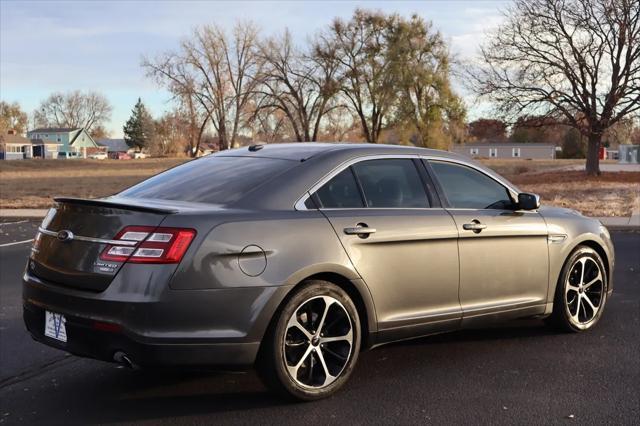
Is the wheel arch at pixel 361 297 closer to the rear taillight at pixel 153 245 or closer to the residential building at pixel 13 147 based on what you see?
the rear taillight at pixel 153 245

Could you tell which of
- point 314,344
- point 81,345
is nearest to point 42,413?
point 81,345

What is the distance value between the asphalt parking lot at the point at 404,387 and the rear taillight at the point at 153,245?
945mm

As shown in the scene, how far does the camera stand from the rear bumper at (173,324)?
3.80m

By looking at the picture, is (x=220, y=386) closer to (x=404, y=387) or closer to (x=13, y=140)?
(x=404, y=387)

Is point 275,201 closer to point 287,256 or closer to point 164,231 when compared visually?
point 287,256

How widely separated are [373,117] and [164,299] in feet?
A: 177

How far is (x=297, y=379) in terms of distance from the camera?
4238 mm

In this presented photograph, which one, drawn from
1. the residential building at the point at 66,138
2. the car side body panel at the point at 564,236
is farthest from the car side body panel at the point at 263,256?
the residential building at the point at 66,138

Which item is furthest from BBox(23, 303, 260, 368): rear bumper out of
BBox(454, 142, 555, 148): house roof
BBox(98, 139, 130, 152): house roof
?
BBox(98, 139, 130, 152): house roof

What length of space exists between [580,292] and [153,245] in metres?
3.73

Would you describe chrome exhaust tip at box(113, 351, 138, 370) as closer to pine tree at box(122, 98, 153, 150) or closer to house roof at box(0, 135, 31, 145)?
house roof at box(0, 135, 31, 145)

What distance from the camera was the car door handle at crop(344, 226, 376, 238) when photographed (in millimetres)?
4418

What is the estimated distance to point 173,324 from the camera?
382 centimetres

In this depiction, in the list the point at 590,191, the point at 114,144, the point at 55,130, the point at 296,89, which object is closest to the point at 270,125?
the point at 296,89
